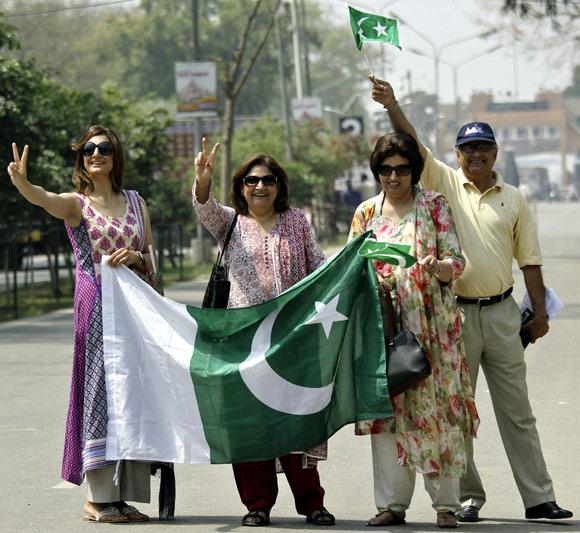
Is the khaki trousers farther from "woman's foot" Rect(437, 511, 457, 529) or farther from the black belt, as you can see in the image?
"woman's foot" Rect(437, 511, 457, 529)

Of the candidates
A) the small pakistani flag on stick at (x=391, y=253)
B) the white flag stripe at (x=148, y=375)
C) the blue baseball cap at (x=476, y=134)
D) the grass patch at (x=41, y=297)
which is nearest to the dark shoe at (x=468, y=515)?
the white flag stripe at (x=148, y=375)

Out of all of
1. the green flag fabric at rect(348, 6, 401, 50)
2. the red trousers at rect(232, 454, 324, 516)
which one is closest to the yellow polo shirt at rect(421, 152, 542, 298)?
the green flag fabric at rect(348, 6, 401, 50)

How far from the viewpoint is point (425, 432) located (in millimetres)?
7016

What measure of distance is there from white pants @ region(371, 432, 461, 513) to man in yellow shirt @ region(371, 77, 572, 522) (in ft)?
0.94

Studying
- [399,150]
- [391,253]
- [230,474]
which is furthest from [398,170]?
[230,474]

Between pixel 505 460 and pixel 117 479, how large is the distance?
290 cm

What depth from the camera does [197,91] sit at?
1494 inches

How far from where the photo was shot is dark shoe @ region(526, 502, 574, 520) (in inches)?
292

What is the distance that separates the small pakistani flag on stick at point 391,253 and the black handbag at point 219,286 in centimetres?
→ 82

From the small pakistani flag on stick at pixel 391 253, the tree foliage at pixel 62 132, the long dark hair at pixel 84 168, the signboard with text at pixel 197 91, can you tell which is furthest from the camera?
the signboard with text at pixel 197 91

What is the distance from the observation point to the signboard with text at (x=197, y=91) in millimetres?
37562

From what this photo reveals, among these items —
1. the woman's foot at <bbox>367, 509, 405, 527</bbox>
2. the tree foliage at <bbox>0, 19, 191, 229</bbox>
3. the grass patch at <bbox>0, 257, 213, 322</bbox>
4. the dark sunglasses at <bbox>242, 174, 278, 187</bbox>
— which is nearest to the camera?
the woman's foot at <bbox>367, 509, 405, 527</bbox>

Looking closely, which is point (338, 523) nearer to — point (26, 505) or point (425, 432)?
point (425, 432)

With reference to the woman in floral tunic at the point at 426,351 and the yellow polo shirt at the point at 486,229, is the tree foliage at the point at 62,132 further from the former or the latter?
the woman in floral tunic at the point at 426,351
